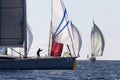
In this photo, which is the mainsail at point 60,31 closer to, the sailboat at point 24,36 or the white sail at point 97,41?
the sailboat at point 24,36

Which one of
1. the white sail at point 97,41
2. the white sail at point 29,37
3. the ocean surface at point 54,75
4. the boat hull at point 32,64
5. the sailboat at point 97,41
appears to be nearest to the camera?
the ocean surface at point 54,75

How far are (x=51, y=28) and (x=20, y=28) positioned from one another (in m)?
4.26

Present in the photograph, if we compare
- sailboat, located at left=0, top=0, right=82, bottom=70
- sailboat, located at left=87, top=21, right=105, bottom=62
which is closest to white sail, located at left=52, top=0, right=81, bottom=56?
sailboat, located at left=0, top=0, right=82, bottom=70

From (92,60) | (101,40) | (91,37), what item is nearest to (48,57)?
(101,40)

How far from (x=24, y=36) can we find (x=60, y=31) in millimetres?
4680

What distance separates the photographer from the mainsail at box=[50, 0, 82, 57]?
87688mm

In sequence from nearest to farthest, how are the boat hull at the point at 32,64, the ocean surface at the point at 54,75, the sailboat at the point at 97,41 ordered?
the ocean surface at the point at 54,75 < the boat hull at the point at 32,64 < the sailboat at the point at 97,41

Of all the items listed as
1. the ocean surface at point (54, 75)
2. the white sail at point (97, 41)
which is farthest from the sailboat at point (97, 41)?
the ocean surface at point (54, 75)

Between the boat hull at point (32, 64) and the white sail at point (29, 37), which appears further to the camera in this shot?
the white sail at point (29, 37)

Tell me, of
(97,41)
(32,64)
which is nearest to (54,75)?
(32,64)

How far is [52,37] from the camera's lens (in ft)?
290

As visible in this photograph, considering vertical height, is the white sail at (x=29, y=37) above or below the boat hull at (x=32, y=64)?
above

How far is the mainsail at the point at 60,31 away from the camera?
87.7 meters

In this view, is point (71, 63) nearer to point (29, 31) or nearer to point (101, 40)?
point (29, 31)
